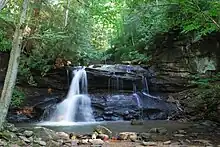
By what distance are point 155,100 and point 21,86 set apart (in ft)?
20.8

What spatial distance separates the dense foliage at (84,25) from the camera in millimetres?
8586

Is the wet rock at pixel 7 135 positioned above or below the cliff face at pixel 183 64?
below

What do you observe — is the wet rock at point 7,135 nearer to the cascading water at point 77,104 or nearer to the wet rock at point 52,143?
the wet rock at point 52,143

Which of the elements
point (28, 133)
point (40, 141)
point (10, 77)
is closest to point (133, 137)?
point (40, 141)

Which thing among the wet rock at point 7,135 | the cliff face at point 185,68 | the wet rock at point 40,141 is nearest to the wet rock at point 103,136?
the wet rock at point 40,141

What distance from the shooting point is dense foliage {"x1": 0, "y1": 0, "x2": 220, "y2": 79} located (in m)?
8.59

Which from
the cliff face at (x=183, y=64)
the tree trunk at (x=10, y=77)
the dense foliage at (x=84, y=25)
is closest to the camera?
the tree trunk at (x=10, y=77)

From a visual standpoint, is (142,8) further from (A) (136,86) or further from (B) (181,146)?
(A) (136,86)

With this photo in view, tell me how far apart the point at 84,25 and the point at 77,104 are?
13.5 ft

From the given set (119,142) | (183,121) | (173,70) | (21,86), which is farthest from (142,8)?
(21,86)

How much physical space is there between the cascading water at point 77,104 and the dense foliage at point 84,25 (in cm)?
130

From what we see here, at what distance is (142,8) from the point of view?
964cm

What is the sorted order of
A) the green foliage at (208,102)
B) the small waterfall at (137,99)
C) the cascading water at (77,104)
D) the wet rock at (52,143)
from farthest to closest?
the small waterfall at (137,99) < the cascading water at (77,104) < the green foliage at (208,102) < the wet rock at (52,143)

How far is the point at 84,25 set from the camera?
48.8ft
